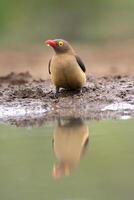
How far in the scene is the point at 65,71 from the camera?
1218cm

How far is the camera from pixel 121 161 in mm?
9008

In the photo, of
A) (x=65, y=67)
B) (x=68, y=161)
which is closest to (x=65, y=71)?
(x=65, y=67)

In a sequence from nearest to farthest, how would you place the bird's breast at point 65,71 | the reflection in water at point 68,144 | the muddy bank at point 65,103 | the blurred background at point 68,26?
the reflection in water at point 68,144 < the muddy bank at point 65,103 < the bird's breast at point 65,71 < the blurred background at point 68,26

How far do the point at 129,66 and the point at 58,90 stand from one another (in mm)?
6782

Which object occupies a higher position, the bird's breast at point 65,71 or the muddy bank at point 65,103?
the bird's breast at point 65,71

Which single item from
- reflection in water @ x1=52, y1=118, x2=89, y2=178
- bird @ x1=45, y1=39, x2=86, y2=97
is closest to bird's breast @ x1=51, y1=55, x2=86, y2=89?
bird @ x1=45, y1=39, x2=86, y2=97

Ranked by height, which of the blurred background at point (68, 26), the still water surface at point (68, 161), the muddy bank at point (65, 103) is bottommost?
the still water surface at point (68, 161)

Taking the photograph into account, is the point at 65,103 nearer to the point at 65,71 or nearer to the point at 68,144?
the point at 65,71

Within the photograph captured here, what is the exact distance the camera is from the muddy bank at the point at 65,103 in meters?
11.8

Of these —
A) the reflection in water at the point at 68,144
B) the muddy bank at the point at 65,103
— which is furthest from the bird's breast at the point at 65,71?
the reflection in water at the point at 68,144

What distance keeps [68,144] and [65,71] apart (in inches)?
99.3

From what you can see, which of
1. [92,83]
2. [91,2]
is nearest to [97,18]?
[91,2]

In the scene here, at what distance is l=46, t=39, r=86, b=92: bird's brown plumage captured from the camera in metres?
12.2

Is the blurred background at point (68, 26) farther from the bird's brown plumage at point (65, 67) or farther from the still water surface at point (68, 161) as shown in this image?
the still water surface at point (68, 161)
